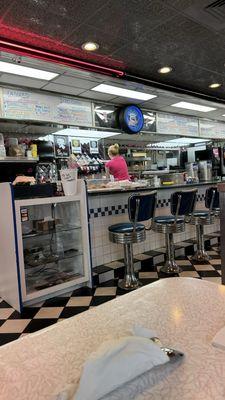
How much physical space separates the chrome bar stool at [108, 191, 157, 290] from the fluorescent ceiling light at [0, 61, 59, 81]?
265cm

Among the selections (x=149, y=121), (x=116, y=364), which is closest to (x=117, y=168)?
(x=149, y=121)

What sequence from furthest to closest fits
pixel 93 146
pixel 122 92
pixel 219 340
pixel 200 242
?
pixel 93 146 → pixel 122 92 → pixel 200 242 → pixel 219 340

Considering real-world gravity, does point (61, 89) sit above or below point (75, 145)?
above

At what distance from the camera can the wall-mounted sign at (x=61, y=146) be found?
6259 mm

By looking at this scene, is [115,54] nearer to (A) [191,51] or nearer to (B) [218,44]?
(A) [191,51]

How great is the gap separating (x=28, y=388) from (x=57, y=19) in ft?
11.9

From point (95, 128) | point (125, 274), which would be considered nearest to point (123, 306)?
point (125, 274)

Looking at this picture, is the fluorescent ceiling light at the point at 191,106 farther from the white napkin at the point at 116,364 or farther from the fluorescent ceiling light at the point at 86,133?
the white napkin at the point at 116,364

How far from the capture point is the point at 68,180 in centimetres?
331

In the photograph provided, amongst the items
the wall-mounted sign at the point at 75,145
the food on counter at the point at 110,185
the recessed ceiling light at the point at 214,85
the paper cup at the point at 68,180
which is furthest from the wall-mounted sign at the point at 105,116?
the paper cup at the point at 68,180

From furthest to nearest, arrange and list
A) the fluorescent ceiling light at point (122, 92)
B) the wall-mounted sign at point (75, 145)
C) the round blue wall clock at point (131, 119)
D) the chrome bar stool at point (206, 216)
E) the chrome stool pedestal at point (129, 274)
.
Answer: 1. the wall-mounted sign at point (75, 145)
2. the round blue wall clock at point (131, 119)
3. the fluorescent ceiling light at point (122, 92)
4. the chrome bar stool at point (206, 216)
5. the chrome stool pedestal at point (129, 274)

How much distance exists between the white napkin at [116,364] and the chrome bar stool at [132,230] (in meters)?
2.60

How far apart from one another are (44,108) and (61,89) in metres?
0.47

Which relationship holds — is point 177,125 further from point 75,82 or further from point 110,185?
point 110,185
